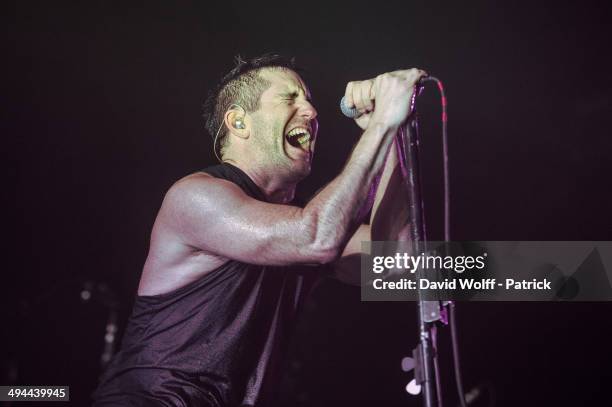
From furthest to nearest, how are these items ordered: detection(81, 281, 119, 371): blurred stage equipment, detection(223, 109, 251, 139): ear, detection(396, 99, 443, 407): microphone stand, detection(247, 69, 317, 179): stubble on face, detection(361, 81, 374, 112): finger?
detection(81, 281, 119, 371): blurred stage equipment → detection(223, 109, 251, 139): ear → detection(247, 69, 317, 179): stubble on face → detection(361, 81, 374, 112): finger → detection(396, 99, 443, 407): microphone stand

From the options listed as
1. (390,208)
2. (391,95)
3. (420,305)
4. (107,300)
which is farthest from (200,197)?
(107,300)

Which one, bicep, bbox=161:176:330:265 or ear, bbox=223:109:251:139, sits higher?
ear, bbox=223:109:251:139

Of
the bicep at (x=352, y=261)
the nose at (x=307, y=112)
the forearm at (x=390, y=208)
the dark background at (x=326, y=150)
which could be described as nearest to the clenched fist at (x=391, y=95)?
the nose at (x=307, y=112)

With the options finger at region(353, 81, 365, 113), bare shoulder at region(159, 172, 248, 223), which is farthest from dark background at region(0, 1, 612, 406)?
bare shoulder at region(159, 172, 248, 223)

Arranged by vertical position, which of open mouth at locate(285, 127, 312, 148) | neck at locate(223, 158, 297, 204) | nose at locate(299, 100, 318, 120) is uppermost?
nose at locate(299, 100, 318, 120)

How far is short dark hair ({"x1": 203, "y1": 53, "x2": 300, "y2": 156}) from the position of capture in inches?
99.0

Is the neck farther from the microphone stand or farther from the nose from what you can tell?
the microphone stand

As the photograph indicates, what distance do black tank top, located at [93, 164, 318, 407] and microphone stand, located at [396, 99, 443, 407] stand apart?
70cm

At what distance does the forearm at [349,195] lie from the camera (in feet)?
5.66

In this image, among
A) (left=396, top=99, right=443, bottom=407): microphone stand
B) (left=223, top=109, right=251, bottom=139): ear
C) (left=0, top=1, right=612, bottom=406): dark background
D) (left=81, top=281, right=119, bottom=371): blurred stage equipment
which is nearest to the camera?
(left=396, top=99, right=443, bottom=407): microphone stand

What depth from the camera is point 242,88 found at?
8.50ft

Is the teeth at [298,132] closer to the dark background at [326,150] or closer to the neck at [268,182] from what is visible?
the neck at [268,182]

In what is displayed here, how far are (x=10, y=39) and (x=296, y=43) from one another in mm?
2264

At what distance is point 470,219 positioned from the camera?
5.15m
